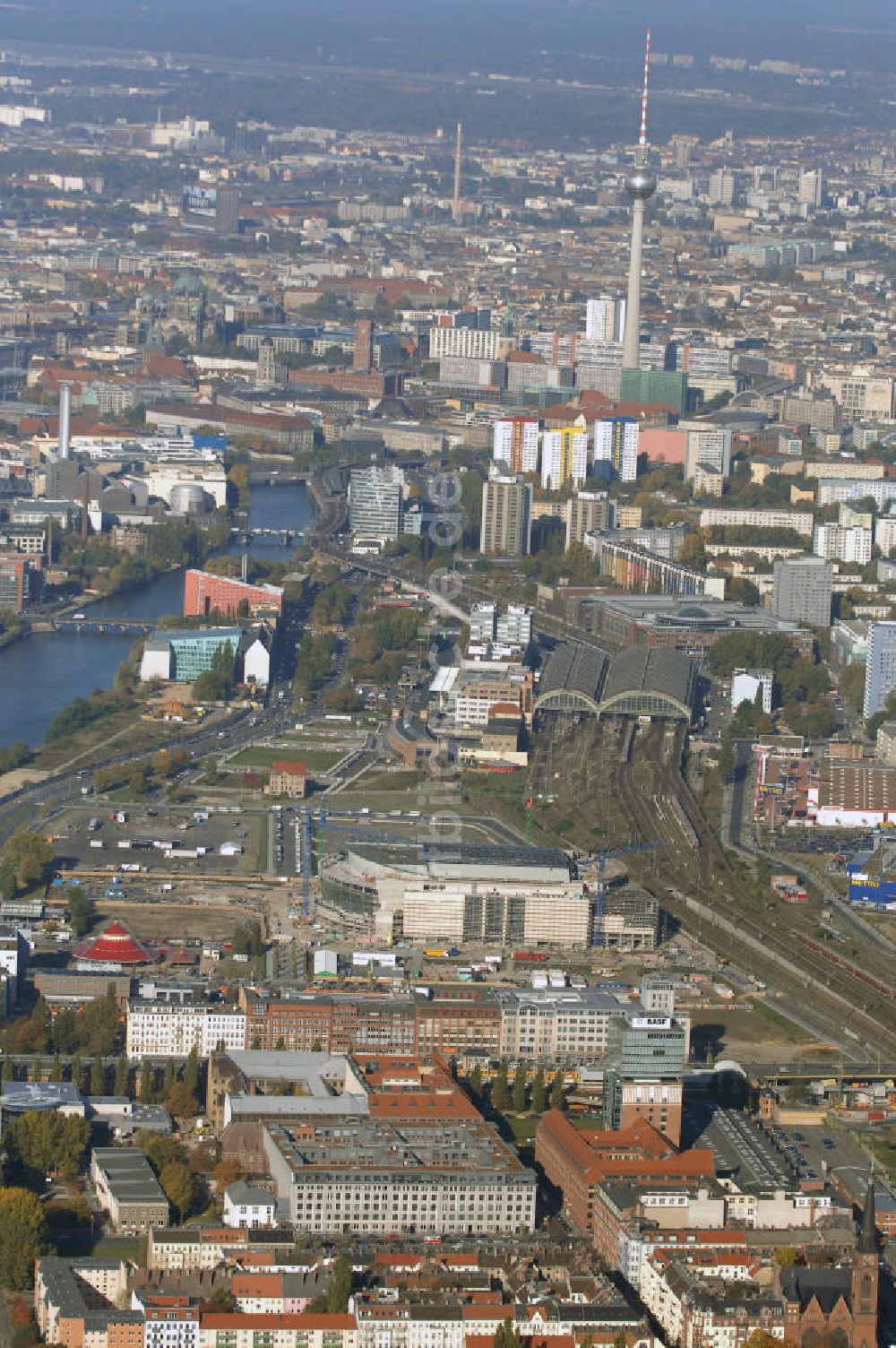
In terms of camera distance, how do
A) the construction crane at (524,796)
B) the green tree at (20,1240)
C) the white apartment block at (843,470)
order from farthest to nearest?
the white apartment block at (843,470)
the construction crane at (524,796)
the green tree at (20,1240)

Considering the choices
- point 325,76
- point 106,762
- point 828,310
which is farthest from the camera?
point 325,76

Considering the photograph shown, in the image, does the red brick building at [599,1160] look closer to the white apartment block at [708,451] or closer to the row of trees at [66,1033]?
the row of trees at [66,1033]

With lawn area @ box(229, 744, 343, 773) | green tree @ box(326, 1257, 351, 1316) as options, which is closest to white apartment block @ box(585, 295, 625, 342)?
lawn area @ box(229, 744, 343, 773)

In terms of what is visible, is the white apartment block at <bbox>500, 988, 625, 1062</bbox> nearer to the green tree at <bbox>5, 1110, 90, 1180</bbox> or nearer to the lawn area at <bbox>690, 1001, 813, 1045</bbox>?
the lawn area at <bbox>690, 1001, 813, 1045</bbox>

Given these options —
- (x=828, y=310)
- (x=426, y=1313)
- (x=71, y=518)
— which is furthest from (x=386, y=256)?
(x=426, y=1313)

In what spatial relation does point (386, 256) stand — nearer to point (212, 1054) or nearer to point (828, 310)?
point (828, 310)

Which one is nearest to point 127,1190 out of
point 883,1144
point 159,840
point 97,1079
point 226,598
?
point 97,1079

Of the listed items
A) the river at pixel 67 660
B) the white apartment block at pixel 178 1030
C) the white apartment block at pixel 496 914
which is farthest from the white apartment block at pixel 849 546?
the white apartment block at pixel 178 1030
